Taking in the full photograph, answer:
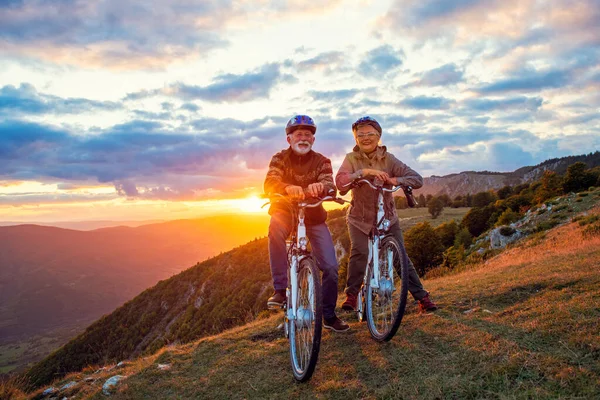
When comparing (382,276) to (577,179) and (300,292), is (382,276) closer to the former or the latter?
(300,292)

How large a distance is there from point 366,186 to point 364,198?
0.66 feet

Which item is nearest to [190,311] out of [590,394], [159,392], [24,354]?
[159,392]

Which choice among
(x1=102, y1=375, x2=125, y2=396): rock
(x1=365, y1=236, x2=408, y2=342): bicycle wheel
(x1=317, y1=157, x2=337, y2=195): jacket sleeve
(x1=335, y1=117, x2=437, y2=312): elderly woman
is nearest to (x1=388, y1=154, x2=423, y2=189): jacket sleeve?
(x1=335, y1=117, x2=437, y2=312): elderly woman

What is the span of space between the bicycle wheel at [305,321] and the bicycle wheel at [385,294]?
1.13 metres

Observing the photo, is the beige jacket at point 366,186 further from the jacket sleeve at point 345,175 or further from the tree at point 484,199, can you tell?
the tree at point 484,199

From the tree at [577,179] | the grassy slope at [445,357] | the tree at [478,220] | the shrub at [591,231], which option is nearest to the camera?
the grassy slope at [445,357]

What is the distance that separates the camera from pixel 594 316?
4.37 m

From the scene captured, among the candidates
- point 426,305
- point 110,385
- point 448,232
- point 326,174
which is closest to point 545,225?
point 426,305

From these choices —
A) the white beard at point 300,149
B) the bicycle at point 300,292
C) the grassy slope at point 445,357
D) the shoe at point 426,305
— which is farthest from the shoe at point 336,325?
the white beard at point 300,149

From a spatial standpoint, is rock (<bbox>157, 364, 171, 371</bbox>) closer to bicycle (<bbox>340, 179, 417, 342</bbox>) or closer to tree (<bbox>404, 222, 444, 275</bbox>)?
bicycle (<bbox>340, 179, 417, 342</bbox>)

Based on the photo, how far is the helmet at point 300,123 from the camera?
551 cm

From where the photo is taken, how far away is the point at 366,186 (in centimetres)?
615

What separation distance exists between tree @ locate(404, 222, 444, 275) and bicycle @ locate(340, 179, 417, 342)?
25619mm

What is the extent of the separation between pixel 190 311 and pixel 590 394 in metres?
62.1
